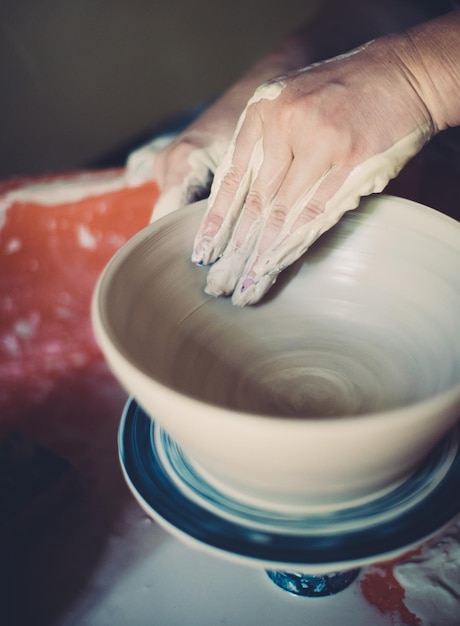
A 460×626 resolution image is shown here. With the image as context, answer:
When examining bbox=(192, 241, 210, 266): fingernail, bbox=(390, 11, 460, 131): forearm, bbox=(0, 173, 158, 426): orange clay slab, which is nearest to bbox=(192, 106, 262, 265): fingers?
bbox=(192, 241, 210, 266): fingernail

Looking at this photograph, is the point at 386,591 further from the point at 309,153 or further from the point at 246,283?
the point at 309,153

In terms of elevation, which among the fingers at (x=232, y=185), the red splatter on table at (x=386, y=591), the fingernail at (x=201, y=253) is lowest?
the red splatter on table at (x=386, y=591)

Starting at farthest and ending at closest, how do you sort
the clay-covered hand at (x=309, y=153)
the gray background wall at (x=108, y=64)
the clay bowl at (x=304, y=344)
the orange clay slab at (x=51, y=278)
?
the gray background wall at (x=108, y=64)
the orange clay slab at (x=51, y=278)
the clay-covered hand at (x=309, y=153)
the clay bowl at (x=304, y=344)

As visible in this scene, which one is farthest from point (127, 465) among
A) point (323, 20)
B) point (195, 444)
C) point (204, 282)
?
point (323, 20)

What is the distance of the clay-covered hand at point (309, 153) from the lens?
77 centimetres

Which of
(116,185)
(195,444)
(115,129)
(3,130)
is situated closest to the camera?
(195,444)

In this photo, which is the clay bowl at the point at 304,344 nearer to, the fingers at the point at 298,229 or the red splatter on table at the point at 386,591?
the fingers at the point at 298,229

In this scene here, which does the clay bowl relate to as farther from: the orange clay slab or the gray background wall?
the gray background wall

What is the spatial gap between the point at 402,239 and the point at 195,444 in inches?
17.6

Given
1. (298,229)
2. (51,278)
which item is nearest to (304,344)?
(298,229)

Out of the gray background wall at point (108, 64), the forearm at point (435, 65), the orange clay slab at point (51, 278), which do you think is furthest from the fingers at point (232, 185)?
the gray background wall at point (108, 64)

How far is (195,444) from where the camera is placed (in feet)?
2.04

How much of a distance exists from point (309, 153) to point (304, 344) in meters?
0.30

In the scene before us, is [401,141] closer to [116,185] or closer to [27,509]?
[116,185]
